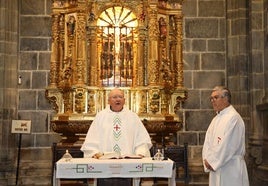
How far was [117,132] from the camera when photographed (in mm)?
6832

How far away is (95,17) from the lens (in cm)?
989

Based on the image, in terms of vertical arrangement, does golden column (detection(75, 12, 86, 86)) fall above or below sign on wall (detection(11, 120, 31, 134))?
above

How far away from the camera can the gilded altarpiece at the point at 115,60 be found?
31.4ft

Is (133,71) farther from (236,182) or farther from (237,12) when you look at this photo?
(236,182)

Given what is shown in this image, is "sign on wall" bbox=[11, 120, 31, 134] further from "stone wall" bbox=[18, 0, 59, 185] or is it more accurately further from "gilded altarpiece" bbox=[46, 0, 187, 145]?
"stone wall" bbox=[18, 0, 59, 185]

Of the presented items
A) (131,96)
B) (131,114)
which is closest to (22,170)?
(131,96)

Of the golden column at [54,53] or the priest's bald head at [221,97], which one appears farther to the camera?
the golden column at [54,53]

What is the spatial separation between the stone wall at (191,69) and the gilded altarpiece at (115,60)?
2.29ft

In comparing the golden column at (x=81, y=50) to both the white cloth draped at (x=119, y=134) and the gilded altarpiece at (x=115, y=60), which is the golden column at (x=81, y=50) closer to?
the gilded altarpiece at (x=115, y=60)

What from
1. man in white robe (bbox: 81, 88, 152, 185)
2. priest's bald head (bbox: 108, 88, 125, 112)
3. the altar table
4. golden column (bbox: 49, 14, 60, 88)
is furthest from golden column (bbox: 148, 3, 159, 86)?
the altar table

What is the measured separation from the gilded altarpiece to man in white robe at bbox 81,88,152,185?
2472mm

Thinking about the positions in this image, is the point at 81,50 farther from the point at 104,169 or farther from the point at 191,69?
the point at 104,169

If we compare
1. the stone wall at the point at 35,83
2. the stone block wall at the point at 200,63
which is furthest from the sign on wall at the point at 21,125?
the stone block wall at the point at 200,63

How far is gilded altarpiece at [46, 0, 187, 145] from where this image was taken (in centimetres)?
958
